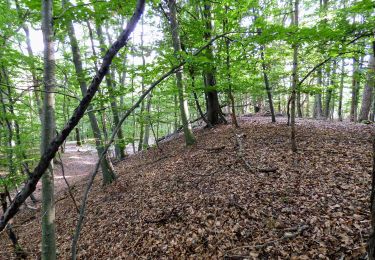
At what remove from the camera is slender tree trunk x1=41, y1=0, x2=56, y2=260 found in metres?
2.84

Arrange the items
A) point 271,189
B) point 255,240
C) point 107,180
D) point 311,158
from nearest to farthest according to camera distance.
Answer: point 255,240
point 271,189
point 311,158
point 107,180

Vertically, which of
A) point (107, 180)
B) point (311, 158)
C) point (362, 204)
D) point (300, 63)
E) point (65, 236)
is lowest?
point (65, 236)

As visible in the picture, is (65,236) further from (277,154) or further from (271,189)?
(277,154)

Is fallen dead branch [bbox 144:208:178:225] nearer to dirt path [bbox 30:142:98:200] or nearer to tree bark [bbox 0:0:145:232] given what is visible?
tree bark [bbox 0:0:145:232]

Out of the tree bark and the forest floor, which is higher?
the tree bark

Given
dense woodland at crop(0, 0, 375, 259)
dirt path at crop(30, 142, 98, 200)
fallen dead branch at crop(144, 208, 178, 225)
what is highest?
dense woodland at crop(0, 0, 375, 259)

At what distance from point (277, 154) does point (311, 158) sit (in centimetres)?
94

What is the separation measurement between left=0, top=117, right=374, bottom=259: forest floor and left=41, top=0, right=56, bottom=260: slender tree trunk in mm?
594

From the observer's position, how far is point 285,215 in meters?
4.28

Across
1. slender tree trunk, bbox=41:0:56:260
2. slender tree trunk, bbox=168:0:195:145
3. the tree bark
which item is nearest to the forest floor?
slender tree trunk, bbox=41:0:56:260

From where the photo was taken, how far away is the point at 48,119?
295cm

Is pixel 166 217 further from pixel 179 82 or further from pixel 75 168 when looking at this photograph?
pixel 75 168

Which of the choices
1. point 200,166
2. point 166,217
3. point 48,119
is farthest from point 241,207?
point 48,119

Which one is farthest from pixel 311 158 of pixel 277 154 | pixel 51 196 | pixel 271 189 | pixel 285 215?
pixel 51 196
